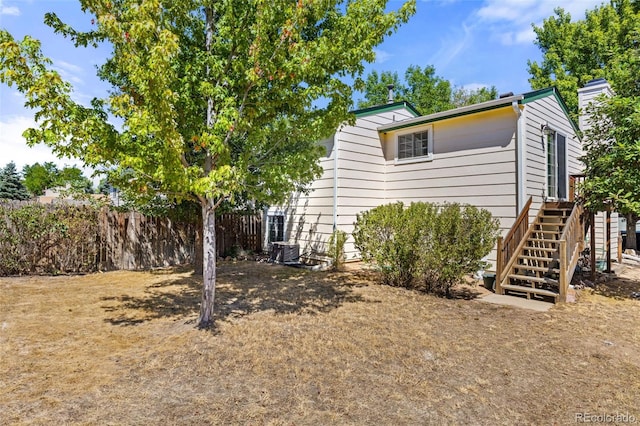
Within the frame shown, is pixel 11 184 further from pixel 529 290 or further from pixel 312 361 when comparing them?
pixel 529 290

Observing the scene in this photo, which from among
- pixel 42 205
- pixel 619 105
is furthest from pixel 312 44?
pixel 42 205

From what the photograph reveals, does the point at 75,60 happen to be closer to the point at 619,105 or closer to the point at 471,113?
the point at 471,113

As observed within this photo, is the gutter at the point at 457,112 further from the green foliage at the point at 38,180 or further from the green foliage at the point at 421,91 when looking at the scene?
the green foliage at the point at 38,180

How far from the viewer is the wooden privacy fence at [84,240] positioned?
820 centimetres

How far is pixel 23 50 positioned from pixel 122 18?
3.51 ft

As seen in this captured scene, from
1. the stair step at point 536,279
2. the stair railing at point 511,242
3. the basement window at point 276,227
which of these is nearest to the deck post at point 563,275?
the stair step at point 536,279

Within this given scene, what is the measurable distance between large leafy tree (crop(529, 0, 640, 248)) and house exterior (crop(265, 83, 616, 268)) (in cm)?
96

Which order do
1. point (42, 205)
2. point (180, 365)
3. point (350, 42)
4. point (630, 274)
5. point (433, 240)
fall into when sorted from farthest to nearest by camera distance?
1. point (630, 274)
2. point (42, 205)
3. point (433, 240)
4. point (350, 42)
5. point (180, 365)

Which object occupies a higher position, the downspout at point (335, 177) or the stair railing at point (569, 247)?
the downspout at point (335, 177)

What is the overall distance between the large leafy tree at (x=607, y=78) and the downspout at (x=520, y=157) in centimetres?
123

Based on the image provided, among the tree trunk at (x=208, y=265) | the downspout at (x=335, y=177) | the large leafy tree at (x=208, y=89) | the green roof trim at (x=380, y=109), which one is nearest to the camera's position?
the large leafy tree at (x=208, y=89)

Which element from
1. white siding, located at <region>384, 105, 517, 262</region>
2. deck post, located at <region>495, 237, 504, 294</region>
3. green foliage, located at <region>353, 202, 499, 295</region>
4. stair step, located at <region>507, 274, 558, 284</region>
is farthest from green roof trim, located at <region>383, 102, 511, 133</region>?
stair step, located at <region>507, 274, 558, 284</region>

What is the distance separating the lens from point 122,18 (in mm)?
4125

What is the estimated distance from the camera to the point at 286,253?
35.4 ft
